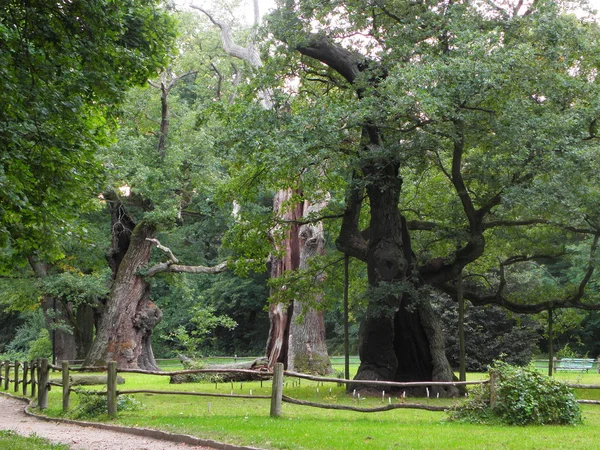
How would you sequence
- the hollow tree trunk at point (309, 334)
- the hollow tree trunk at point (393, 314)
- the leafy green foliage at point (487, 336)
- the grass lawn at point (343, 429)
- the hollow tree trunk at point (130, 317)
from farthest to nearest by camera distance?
1. the leafy green foliage at point (487, 336)
2. the hollow tree trunk at point (130, 317)
3. the hollow tree trunk at point (309, 334)
4. the hollow tree trunk at point (393, 314)
5. the grass lawn at point (343, 429)

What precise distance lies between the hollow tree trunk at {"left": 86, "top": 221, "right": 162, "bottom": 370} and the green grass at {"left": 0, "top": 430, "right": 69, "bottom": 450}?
16526mm

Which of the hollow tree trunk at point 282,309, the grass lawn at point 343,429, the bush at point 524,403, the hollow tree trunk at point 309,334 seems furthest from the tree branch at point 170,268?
the bush at point 524,403

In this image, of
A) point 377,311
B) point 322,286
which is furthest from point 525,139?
point 322,286

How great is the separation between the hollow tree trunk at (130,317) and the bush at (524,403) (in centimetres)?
1792

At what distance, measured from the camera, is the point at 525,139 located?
14.6 metres

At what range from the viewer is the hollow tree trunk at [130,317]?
26562 millimetres

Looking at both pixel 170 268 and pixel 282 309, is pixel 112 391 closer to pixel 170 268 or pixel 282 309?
pixel 282 309

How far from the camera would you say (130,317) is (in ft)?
90.1

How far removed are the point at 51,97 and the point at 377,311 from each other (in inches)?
380

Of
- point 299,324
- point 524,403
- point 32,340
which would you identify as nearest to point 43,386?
point 524,403

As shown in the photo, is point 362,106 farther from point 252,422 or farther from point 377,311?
point 252,422

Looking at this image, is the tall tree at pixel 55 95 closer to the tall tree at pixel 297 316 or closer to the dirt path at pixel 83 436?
the dirt path at pixel 83 436

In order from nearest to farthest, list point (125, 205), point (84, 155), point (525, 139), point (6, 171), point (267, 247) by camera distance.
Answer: point (6, 171) → point (84, 155) → point (525, 139) → point (267, 247) → point (125, 205)

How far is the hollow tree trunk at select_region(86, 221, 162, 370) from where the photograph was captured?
26562mm
